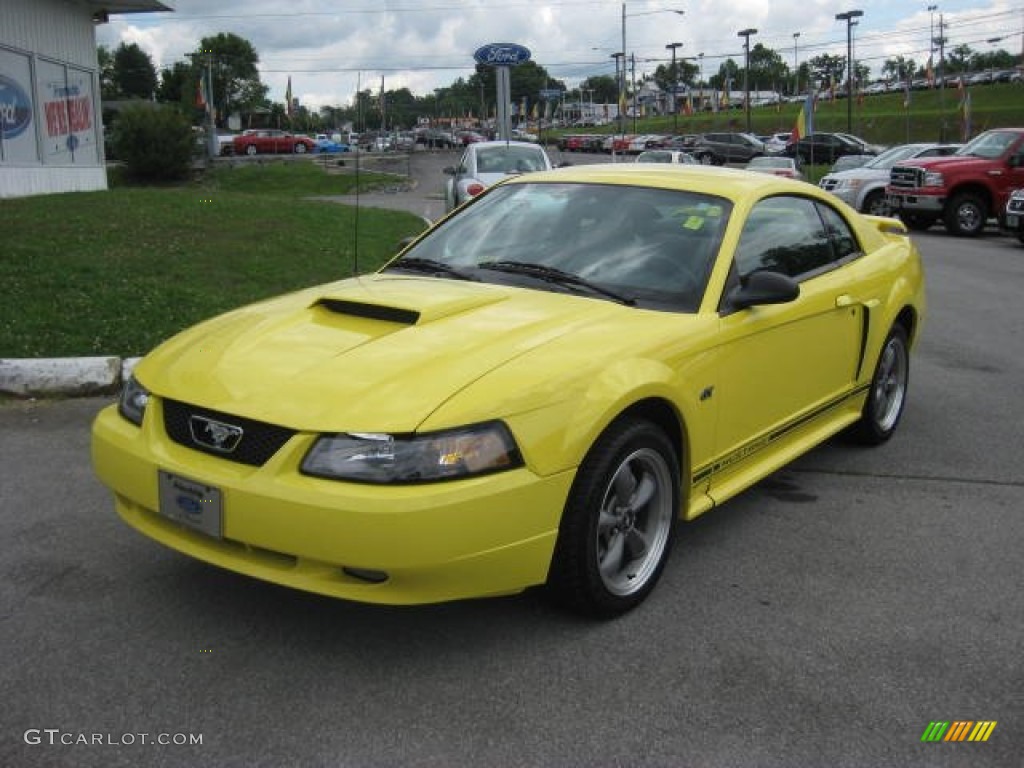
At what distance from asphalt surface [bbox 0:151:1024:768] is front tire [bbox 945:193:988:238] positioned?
51.8 feet

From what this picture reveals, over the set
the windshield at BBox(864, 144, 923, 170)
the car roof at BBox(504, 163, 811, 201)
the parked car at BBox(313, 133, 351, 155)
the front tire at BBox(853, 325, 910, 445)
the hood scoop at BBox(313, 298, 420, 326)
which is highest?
the parked car at BBox(313, 133, 351, 155)

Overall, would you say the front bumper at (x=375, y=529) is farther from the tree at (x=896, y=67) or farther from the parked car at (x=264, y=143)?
the tree at (x=896, y=67)

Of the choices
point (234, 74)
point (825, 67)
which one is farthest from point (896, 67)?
point (234, 74)

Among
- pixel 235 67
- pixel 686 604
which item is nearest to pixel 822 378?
pixel 686 604

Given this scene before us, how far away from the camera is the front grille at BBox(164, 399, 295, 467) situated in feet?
9.68

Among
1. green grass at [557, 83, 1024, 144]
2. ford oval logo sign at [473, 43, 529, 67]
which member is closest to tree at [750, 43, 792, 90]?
green grass at [557, 83, 1024, 144]

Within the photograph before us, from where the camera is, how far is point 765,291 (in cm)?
381

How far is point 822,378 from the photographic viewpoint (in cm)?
461

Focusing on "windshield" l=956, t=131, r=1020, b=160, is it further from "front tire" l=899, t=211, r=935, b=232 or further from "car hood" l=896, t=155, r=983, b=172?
"front tire" l=899, t=211, r=935, b=232

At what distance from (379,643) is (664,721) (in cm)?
96

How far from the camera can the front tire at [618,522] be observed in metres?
3.16

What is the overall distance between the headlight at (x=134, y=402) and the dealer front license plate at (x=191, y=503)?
392mm

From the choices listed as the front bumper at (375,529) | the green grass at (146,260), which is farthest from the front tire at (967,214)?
the front bumper at (375,529)

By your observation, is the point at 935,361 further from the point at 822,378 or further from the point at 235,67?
the point at 235,67
